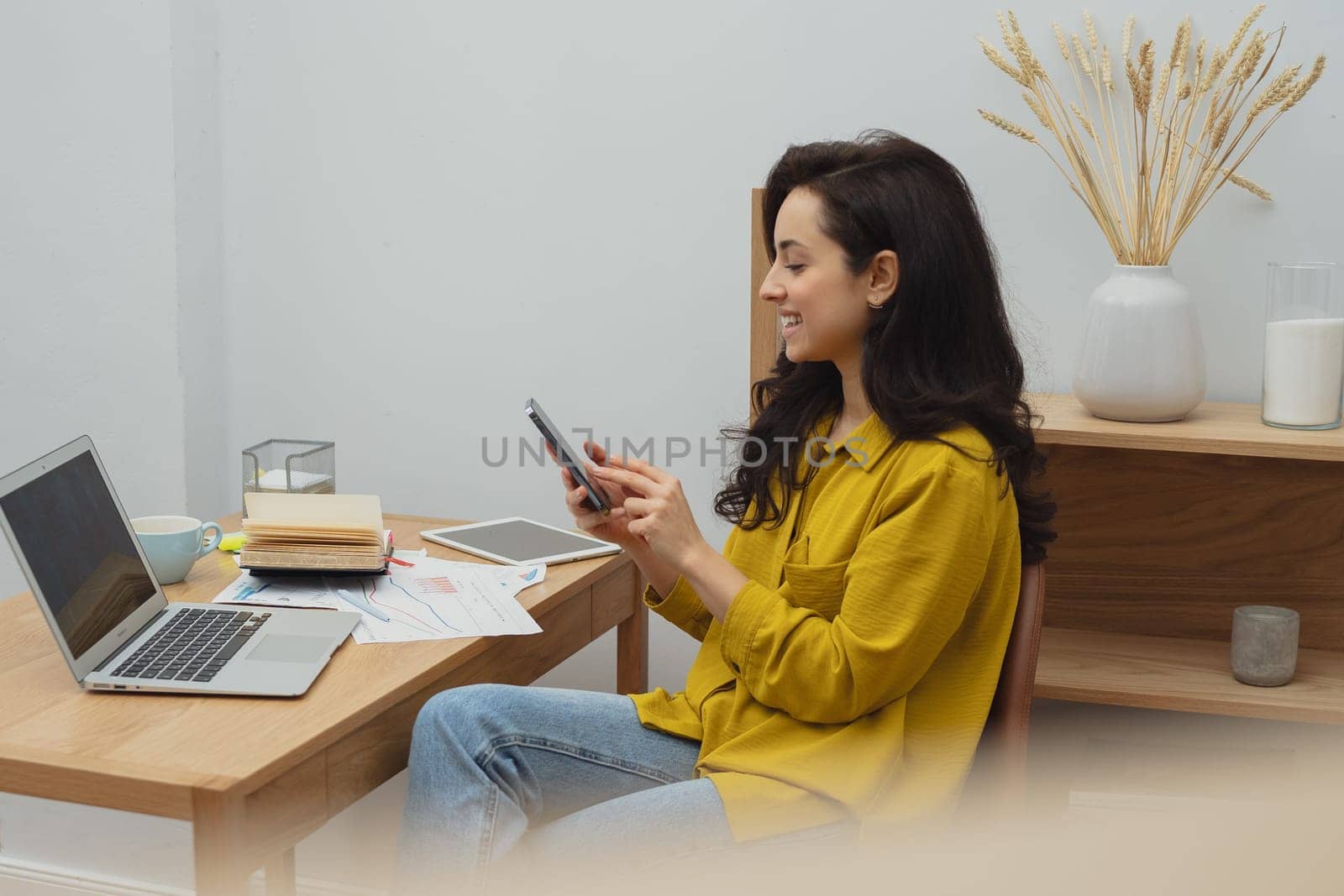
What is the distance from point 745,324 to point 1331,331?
2.85 ft

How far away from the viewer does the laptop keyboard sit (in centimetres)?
122

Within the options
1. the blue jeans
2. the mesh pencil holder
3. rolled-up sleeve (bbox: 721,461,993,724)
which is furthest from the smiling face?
the mesh pencil holder

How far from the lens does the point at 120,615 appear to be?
1.30 m

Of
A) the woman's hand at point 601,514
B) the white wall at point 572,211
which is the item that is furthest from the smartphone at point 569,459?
the white wall at point 572,211

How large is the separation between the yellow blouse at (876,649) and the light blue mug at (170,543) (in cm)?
71

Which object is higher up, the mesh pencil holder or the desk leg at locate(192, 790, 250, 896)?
the mesh pencil holder

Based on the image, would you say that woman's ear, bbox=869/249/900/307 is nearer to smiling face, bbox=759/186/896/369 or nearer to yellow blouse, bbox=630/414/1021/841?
smiling face, bbox=759/186/896/369

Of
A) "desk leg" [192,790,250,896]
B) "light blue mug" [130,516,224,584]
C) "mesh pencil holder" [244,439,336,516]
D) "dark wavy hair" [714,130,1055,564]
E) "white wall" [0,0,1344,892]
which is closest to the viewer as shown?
"desk leg" [192,790,250,896]

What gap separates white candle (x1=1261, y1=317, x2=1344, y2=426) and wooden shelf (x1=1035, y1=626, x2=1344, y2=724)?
351 mm

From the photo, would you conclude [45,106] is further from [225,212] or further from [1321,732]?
[1321,732]

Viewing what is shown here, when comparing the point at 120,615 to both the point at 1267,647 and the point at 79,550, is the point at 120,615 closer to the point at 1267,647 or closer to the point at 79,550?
the point at 79,550

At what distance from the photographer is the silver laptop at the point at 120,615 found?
1188mm

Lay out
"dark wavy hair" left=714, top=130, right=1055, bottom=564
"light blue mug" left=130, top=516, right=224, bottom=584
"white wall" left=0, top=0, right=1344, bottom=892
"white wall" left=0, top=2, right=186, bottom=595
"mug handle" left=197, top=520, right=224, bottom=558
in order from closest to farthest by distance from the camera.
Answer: "dark wavy hair" left=714, top=130, right=1055, bottom=564 → "light blue mug" left=130, top=516, right=224, bottom=584 → "mug handle" left=197, top=520, right=224, bottom=558 → "white wall" left=0, top=0, right=1344, bottom=892 → "white wall" left=0, top=2, right=186, bottom=595

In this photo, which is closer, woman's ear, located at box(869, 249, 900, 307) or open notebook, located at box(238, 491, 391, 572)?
woman's ear, located at box(869, 249, 900, 307)
